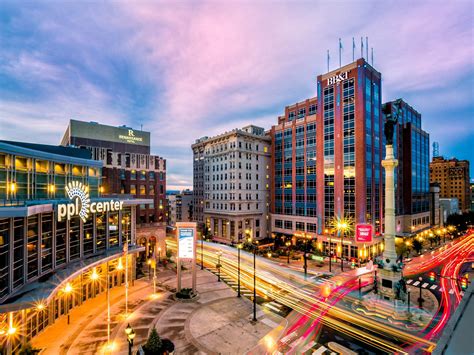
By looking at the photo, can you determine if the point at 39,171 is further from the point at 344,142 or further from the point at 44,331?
the point at 344,142

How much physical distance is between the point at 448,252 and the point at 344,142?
115 feet

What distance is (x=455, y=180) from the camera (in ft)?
432

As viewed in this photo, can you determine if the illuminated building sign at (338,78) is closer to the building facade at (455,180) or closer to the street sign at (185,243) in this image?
the street sign at (185,243)

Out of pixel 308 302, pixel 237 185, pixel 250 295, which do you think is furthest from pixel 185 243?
pixel 237 185

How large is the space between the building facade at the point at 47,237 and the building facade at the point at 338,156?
4107cm

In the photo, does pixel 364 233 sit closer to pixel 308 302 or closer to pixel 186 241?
pixel 308 302

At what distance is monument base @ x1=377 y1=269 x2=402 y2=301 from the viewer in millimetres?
28078

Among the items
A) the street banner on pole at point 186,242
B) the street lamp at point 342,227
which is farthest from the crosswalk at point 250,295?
the street lamp at point 342,227

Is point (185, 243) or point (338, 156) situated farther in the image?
point (338, 156)

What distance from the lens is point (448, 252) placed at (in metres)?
54.0

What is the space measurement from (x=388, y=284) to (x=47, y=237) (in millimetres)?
A: 37480

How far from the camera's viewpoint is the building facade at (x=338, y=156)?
4850cm

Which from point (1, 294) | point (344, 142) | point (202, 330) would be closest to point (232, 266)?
point (202, 330)

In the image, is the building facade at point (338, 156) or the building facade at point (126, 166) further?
the building facade at point (338, 156)
